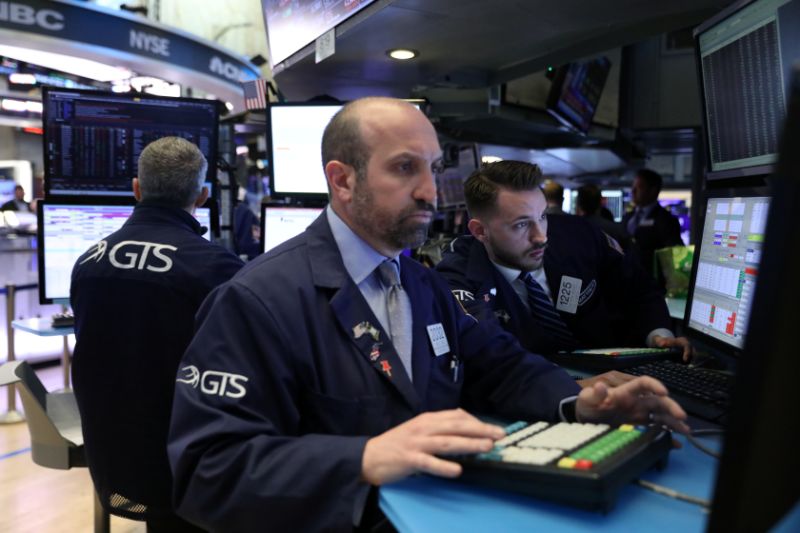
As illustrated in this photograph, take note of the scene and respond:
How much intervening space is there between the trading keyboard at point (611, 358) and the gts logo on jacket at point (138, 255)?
1192mm

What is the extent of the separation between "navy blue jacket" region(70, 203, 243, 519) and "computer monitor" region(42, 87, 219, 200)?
113cm

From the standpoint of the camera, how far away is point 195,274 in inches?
72.5

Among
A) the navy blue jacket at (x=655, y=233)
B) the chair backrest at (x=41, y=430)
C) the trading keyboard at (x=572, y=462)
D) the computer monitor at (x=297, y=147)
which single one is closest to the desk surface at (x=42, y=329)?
the chair backrest at (x=41, y=430)

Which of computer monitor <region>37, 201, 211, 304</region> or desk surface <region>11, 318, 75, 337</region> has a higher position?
computer monitor <region>37, 201, 211, 304</region>

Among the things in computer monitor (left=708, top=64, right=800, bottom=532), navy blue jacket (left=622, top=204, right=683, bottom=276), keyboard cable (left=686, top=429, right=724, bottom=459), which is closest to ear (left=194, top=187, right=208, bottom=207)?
keyboard cable (left=686, top=429, right=724, bottom=459)

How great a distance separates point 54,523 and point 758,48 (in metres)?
3.16

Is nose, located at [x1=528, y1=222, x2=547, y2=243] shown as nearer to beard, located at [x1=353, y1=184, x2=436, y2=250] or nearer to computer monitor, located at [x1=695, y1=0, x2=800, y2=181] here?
computer monitor, located at [x1=695, y1=0, x2=800, y2=181]

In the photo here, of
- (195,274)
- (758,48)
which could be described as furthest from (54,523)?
(758,48)

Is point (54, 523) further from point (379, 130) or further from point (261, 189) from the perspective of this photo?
point (261, 189)

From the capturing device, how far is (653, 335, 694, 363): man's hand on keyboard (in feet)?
6.16

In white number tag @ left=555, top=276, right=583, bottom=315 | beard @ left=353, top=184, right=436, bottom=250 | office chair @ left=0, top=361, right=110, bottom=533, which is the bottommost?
office chair @ left=0, top=361, right=110, bottom=533

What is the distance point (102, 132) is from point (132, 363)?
143 centimetres

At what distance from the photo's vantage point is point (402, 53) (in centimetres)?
262

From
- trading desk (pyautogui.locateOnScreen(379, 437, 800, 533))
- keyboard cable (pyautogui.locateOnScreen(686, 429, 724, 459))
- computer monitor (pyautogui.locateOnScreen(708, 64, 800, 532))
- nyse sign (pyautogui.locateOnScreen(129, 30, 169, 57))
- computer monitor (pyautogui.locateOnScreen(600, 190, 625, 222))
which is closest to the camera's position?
computer monitor (pyautogui.locateOnScreen(708, 64, 800, 532))
